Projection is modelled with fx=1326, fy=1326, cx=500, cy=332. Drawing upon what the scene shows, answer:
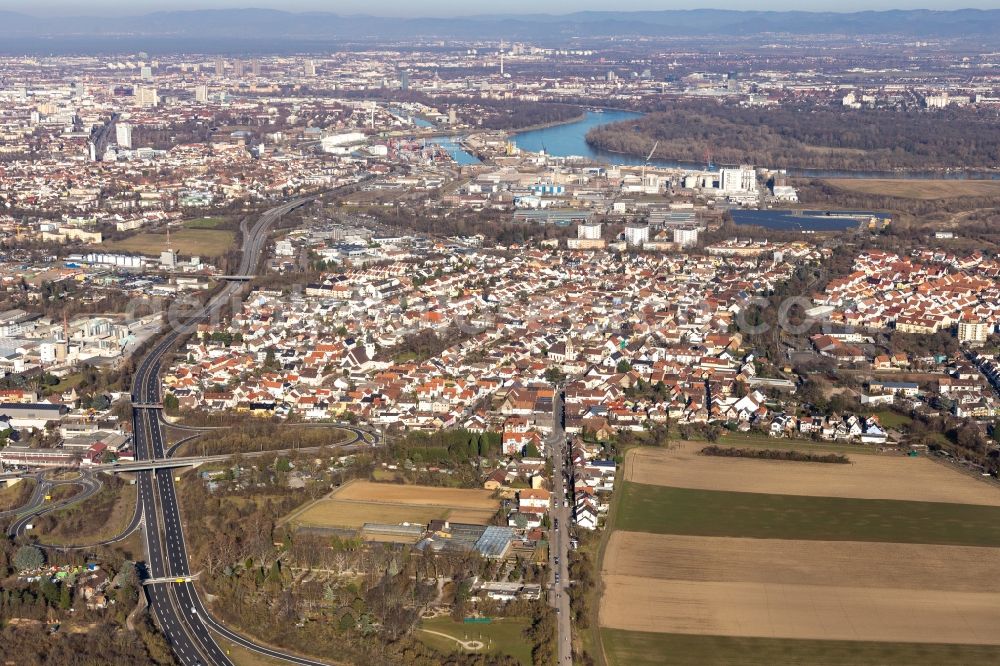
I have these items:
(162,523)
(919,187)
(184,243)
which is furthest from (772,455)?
(919,187)

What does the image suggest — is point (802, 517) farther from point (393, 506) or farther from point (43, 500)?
point (43, 500)

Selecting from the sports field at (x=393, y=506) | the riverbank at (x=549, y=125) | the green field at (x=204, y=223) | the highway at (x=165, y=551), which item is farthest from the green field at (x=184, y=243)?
the riverbank at (x=549, y=125)

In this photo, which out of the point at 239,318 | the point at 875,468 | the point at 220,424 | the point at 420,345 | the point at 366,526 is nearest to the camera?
the point at 366,526

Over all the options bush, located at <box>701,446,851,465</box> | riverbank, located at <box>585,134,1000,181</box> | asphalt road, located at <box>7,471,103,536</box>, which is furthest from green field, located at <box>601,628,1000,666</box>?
riverbank, located at <box>585,134,1000,181</box>

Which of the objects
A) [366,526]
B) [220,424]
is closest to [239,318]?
[220,424]

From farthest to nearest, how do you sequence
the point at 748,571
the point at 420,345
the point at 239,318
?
the point at 239,318
the point at 420,345
the point at 748,571

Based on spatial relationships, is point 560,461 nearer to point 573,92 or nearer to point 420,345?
point 420,345
